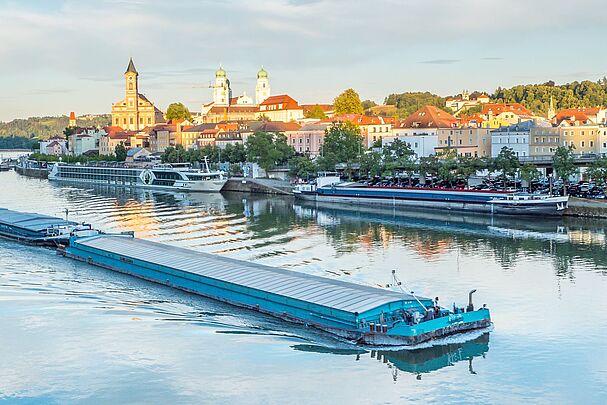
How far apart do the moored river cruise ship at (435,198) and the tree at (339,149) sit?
5633 millimetres

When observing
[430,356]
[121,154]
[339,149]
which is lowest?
[430,356]

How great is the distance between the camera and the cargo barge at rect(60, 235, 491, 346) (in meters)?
13.0

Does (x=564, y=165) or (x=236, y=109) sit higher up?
(x=236, y=109)

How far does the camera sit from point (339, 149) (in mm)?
48969

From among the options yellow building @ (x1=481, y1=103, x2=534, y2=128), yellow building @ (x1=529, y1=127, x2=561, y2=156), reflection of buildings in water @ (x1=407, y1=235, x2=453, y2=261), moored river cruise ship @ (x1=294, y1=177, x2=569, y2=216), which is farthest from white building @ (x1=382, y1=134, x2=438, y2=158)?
reflection of buildings in water @ (x1=407, y1=235, x2=453, y2=261)

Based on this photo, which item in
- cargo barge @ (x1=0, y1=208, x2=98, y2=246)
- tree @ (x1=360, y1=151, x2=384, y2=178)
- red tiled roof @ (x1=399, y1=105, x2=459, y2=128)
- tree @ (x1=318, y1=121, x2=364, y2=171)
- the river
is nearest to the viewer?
the river

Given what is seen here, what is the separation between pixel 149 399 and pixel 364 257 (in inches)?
427

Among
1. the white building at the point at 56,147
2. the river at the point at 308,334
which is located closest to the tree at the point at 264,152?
the river at the point at 308,334

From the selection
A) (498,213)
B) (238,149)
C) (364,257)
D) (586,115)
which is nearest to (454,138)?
(586,115)

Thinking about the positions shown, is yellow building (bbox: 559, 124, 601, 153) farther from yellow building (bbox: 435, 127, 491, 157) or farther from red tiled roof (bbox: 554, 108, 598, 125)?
yellow building (bbox: 435, 127, 491, 157)

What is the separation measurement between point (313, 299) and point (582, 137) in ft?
115

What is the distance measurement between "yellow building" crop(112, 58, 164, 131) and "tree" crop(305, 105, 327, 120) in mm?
22785

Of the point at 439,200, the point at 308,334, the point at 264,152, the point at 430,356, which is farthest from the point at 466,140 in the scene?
the point at 430,356

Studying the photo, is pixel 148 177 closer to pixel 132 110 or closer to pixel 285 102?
pixel 285 102
